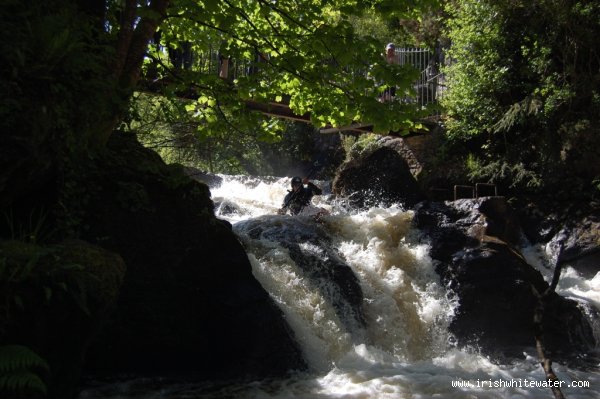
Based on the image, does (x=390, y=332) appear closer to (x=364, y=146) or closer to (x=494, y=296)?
(x=494, y=296)

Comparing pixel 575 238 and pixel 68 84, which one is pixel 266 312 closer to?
pixel 68 84

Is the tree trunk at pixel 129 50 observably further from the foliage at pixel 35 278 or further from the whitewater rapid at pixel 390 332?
the whitewater rapid at pixel 390 332

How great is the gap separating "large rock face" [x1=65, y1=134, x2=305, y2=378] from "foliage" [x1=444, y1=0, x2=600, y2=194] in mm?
8745

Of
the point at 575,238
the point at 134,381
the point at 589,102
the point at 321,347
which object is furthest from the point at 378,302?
the point at 589,102

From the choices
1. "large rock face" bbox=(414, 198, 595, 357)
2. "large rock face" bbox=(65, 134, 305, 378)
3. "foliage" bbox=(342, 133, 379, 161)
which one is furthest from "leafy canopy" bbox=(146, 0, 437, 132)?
"foliage" bbox=(342, 133, 379, 161)

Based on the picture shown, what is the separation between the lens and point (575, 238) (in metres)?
11.2

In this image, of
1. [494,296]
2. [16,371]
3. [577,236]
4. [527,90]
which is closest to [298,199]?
[494,296]

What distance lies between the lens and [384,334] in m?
7.62

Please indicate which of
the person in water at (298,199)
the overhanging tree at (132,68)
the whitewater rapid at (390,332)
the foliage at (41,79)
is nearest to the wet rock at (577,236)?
the whitewater rapid at (390,332)

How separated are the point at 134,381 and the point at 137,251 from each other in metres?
1.42

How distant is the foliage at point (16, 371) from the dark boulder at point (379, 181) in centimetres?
1148

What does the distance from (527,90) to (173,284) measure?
36.3ft

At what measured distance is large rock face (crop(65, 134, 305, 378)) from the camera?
18.5ft

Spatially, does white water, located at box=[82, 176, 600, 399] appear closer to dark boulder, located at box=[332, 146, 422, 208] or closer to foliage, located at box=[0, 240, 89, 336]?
dark boulder, located at box=[332, 146, 422, 208]
